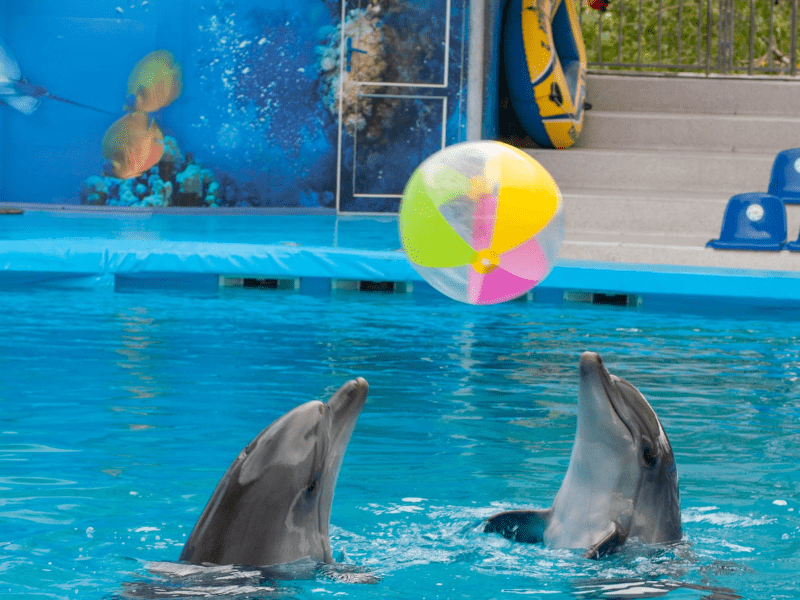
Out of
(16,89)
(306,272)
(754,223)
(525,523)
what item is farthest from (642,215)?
(525,523)

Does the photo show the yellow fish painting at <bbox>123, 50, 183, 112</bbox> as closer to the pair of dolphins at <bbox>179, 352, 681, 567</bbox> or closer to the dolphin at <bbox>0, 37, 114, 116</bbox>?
the dolphin at <bbox>0, 37, 114, 116</bbox>

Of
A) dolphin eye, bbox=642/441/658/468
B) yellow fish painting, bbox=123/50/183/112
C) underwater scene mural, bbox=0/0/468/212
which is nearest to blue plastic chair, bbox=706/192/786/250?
underwater scene mural, bbox=0/0/468/212

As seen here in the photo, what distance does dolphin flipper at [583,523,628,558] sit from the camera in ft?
8.80

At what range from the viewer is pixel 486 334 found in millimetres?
6867

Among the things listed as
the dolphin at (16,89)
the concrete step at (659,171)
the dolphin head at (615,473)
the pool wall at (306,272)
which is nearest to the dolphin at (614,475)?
the dolphin head at (615,473)

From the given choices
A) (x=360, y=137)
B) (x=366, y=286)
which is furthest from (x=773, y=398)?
(x=360, y=137)

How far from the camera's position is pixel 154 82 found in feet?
38.8

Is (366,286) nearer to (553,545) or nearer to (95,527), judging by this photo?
(95,527)

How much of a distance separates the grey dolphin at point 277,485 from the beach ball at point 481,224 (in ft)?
6.66

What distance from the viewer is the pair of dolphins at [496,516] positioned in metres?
2.32

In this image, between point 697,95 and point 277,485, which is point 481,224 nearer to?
point 277,485

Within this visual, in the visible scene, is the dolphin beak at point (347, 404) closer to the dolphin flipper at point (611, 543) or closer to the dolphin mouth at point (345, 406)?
the dolphin mouth at point (345, 406)

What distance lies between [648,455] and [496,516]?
0.48 meters

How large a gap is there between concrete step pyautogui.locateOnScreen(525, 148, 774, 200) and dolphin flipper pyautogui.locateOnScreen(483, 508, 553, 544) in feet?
27.1
